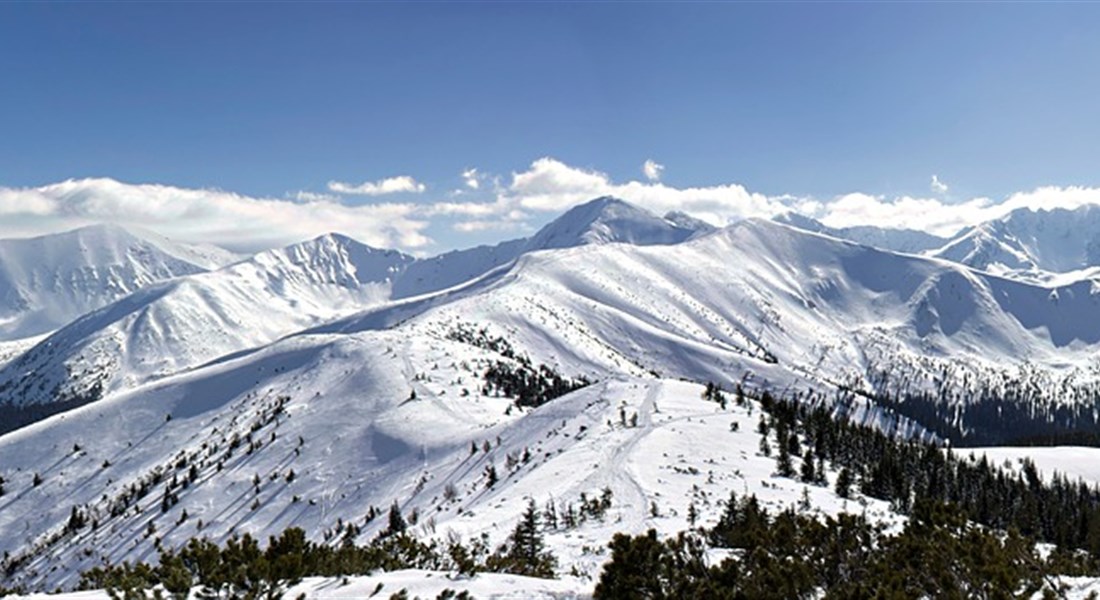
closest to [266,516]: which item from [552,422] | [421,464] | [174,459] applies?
[421,464]

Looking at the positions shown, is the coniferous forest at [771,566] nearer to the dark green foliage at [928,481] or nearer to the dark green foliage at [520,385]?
the dark green foliage at [928,481]

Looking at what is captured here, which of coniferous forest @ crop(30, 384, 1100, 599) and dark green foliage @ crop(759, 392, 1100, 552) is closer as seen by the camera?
coniferous forest @ crop(30, 384, 1100, 599)

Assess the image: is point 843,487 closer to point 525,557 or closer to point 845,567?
point 525,557

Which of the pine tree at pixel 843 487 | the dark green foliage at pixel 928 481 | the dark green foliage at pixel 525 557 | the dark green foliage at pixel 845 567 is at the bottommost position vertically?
the dark green foliage at pixel 928 481

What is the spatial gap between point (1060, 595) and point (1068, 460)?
7003 inches

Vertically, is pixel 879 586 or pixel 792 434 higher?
pixel 879 586

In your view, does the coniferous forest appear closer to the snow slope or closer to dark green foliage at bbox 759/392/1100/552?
the snow slope

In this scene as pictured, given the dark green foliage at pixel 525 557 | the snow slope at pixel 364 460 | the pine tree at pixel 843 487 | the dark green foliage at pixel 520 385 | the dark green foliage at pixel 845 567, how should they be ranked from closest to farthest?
the dark green foliage at pixel 845 567, the dark green foliage at pixel 525 557, the snow slope at pixel 364 460, the pine tree at pixel 843 487, the dark green foliage at pixel 520 385

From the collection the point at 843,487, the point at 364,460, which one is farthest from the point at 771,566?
the point at 364,460

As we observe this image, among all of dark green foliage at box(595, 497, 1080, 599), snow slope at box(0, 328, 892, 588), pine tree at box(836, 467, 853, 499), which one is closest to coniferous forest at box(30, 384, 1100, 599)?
dark green foliage at box(595, 497, 1080, 599)

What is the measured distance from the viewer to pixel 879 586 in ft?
46.7

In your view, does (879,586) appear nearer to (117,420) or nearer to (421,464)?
(421,464)

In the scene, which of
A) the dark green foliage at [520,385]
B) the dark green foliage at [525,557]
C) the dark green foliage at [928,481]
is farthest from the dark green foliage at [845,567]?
the dark green foliage at [520,385]

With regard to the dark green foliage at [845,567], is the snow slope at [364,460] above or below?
below
